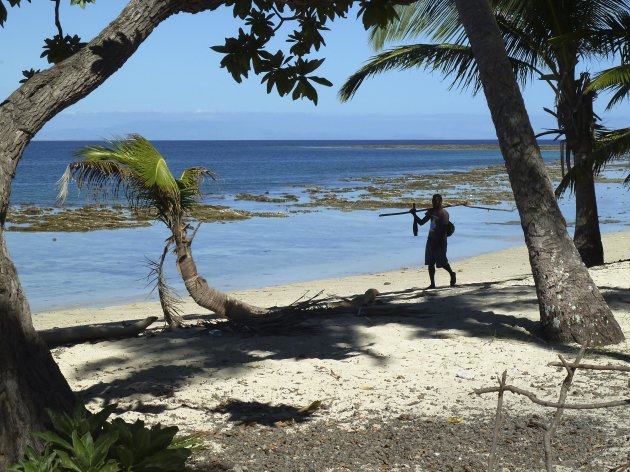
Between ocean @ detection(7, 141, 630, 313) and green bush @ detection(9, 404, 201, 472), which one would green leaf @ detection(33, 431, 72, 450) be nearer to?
green bush @ detection(9, 404, 201, 472)

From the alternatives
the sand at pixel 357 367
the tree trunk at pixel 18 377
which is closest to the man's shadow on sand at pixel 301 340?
the sand at pixel 357 367

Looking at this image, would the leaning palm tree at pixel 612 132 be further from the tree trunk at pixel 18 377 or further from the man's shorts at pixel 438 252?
the tree trunk at pixel 18 377

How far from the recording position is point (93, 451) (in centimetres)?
414

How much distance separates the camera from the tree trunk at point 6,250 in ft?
14.0

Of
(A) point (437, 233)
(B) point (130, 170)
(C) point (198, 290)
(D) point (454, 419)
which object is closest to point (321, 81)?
(D) point (454, 419)

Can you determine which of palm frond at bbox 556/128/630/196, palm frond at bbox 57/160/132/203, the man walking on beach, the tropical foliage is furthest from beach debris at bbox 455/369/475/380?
palm frond at bbox 556/128/630/196

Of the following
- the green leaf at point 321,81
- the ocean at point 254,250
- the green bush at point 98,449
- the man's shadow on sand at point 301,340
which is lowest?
the ocean at point 254,250

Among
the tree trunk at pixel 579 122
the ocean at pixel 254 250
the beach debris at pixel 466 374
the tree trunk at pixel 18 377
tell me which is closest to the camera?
the tree trunk at pixel 18 377

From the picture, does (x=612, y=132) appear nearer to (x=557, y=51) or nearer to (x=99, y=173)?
(x=557, y=51)

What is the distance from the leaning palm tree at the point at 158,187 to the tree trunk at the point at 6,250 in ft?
11.2

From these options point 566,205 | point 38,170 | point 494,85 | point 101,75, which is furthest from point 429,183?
point 101,75

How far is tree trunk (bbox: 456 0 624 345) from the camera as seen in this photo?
24.6 feet

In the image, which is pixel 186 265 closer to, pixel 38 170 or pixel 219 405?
pixel 219 405

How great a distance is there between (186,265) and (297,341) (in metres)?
2.06
